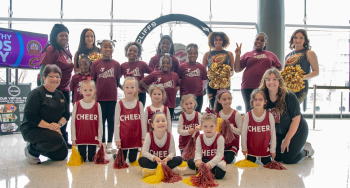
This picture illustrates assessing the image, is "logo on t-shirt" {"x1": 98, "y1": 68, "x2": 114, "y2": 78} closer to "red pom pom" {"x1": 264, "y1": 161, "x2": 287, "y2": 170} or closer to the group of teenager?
the group of teenager

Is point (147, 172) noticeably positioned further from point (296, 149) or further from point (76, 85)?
point (76, 85)

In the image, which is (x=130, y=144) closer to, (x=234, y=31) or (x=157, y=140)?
(x=157, y=140)

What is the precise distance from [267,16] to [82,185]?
6637 mm

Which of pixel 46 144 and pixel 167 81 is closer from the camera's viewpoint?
pixel 46 144

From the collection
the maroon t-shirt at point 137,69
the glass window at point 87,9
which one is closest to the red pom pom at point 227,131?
the maroon t-shirt at point 137,69

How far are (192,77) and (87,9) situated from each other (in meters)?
5.10

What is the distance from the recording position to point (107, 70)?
3.35 m

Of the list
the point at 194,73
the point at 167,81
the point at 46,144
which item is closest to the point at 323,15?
the point at 194,73

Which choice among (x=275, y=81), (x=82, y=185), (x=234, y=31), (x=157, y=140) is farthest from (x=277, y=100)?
(x=234, y=31)

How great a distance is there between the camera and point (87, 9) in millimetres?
7109

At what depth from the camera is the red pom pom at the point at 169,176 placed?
2.20 m

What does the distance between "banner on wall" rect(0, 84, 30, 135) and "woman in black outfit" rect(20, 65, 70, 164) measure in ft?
7.65

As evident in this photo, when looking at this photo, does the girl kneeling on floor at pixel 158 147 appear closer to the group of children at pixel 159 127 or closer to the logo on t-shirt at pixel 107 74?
the group of children at pixel 159 127

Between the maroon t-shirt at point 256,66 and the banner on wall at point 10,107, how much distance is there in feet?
14.2
